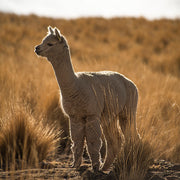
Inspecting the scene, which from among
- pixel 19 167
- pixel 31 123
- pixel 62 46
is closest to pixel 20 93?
pixel 31 123

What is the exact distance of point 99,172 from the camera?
106 inches

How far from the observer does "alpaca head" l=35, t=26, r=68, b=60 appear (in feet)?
7.65

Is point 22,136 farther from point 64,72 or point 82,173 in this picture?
point 64,72

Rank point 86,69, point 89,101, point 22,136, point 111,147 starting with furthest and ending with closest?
point 86,69 → point 22,136 → point 111,147 → point 89,101

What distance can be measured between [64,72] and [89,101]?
1.15 ft

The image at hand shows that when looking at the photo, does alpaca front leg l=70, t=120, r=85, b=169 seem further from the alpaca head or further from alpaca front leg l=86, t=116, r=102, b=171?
the alpaca head

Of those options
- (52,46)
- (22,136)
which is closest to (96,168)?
(22,136)

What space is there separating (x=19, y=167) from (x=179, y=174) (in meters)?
1.61

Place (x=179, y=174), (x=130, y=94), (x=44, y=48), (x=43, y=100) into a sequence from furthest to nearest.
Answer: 1. (x=43, y=100)
2. (x=130, y=94)
3. (x=179, y=174)
4. (x=44, y=48)

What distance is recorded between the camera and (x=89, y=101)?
2482 mm

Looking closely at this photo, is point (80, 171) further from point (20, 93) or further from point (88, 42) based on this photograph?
point (88, 42)

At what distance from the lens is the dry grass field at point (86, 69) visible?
9.92 ft

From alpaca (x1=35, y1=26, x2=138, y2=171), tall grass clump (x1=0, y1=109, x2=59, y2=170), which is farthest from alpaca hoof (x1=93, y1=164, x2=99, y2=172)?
tall grass clump (x1=0, y1=109, x2=59, y2=170)

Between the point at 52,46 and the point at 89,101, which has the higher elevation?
the point at 52,46
